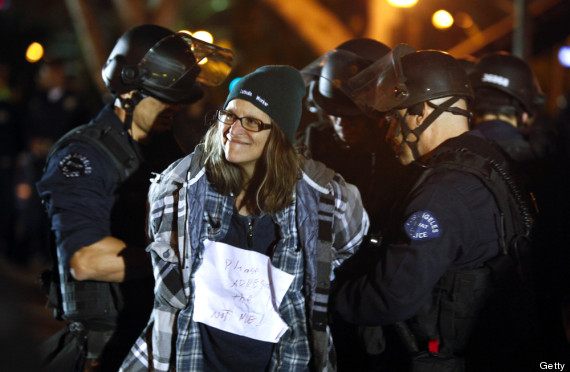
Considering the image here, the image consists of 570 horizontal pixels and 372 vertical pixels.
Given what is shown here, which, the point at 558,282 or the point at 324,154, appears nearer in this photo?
the point at 558,282

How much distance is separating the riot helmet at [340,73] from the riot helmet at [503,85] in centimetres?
109

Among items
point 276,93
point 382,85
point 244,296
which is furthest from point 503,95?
point 244,296

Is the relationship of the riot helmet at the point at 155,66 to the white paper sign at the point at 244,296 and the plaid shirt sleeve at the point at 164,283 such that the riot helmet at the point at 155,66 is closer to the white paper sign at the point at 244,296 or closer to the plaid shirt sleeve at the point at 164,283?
the plaid shirt sleeve at the point at 164,283

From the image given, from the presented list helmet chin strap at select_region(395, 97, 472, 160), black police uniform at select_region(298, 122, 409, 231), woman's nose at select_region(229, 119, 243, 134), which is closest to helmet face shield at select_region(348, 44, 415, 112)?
helmet chin strap at select_region(395, 97, 472, 160)

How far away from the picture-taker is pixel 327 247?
256 cm

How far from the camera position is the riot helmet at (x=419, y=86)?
277cm

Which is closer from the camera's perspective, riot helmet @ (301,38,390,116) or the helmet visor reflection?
the helmet visor reflection

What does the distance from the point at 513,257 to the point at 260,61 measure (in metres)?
11.8

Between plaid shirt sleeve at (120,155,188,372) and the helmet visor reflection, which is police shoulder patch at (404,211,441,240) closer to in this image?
plaid shirt sleeve at (120,155,188,372)

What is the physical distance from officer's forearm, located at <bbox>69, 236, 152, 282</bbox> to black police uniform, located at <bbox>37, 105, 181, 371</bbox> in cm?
5

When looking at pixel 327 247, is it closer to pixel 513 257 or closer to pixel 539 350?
pixel 513 257

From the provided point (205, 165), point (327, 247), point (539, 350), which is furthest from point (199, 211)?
point (539, 350)

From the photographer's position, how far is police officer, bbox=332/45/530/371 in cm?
244

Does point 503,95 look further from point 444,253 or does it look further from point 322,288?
point 322,288
